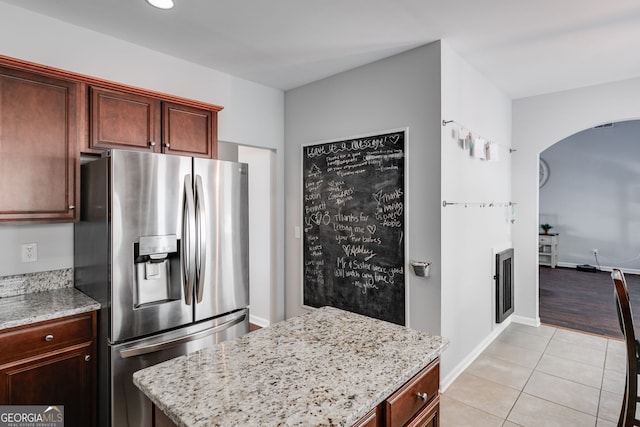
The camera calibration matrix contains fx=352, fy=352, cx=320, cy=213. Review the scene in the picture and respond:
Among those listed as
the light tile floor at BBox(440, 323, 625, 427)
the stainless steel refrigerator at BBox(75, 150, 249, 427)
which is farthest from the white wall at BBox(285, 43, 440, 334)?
the stainless steel refrigerator at BBox(75, 150, 249, 427)

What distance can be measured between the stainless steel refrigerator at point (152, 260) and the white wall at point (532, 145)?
131 inches

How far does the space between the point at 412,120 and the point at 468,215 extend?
3.27 feet

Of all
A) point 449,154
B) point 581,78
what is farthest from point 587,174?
point 449,154

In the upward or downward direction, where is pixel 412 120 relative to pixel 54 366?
upward

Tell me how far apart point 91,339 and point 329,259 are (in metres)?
1.95

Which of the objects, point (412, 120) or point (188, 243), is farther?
point (412, 120)

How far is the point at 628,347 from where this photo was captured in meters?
1.84

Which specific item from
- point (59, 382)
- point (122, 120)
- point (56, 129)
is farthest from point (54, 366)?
point (122, 120)

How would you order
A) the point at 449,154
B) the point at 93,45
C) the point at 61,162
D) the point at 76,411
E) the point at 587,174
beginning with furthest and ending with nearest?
the point at 587,174
the point at 449,154
the point at 93,45
the point at 61,162
the point at 76,411

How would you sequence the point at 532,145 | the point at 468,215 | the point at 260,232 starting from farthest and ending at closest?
the point at 260,232 → the point at 532,145 → the point at 468,215

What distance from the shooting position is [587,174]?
691 cm

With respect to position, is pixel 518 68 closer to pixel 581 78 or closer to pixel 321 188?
pixel 581 78

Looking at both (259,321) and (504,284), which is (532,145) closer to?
(504,284)

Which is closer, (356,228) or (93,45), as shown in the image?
(93,45)
